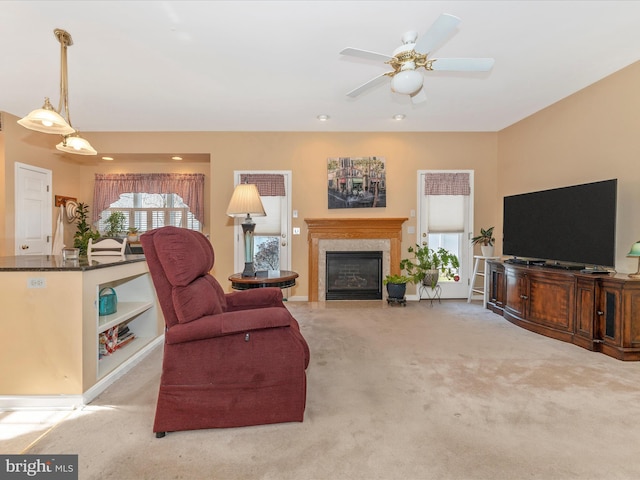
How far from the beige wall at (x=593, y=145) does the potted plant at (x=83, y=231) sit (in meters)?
7.32

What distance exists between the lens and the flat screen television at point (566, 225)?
304cm

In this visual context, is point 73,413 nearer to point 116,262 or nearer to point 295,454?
point 116,262

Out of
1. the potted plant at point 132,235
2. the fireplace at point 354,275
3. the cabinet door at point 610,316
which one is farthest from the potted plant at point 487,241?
the potted plant at point 132,235

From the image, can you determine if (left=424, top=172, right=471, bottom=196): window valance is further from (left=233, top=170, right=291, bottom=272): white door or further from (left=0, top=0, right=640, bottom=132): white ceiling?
(left=233, top=170, right=291, bottom=272): white door

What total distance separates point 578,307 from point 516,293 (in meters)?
0.77

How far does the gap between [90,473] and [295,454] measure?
0.94m

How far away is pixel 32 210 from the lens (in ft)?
15.7

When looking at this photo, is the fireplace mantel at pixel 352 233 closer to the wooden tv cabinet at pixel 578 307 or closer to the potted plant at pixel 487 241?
the potted plant at pixel 487 241

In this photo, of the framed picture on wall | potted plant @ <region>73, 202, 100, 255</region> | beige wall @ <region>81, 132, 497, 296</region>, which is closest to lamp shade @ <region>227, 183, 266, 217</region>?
beige wall @ <region>81, 132, 497, 296</region>

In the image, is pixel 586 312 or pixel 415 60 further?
pixel 586 312

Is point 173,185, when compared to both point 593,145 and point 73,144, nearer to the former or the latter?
point 73,144

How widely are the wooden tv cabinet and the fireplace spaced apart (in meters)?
1.85

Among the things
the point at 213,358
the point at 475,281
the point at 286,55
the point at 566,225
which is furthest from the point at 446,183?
the point at 213,358

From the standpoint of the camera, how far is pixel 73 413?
1.95m
